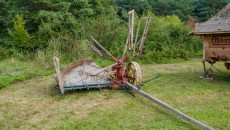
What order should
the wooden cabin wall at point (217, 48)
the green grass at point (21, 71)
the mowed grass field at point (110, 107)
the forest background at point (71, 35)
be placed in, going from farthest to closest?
the forest background at point (71, 35), the green grass at point (21, 71), the wooden cabin wall at point (217, 48), the mowed grass field at point (110, 107)

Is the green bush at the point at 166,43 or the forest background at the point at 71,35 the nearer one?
the forest background at the point at 71,35

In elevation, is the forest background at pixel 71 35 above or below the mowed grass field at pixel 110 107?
above

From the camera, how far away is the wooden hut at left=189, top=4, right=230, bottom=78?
6918 millimetres

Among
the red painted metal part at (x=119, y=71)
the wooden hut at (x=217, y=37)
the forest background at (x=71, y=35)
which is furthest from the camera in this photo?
the forest background at (x=71, y=35)

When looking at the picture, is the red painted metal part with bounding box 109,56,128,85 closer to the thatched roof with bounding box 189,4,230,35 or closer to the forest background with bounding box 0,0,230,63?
the thatched roof with bounding box 189,4,230,35

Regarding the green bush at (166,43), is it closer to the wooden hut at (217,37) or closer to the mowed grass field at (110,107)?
the wooden hut at (217,37)

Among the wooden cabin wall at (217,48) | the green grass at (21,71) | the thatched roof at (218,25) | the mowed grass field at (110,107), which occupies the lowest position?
the mowed grass field at (110,107)

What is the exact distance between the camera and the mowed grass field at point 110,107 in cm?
406

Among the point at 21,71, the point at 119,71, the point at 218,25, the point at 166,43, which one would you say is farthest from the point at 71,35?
the point at 218,25

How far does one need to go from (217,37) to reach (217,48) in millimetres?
409

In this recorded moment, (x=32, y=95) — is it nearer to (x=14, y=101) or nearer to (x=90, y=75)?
(x=14, y=101)

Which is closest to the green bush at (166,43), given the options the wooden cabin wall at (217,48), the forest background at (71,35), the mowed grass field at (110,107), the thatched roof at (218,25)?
the forest background at (71,35)

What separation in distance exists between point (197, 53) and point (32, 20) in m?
15.5

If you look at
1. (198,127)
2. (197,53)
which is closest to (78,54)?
(198,127)
